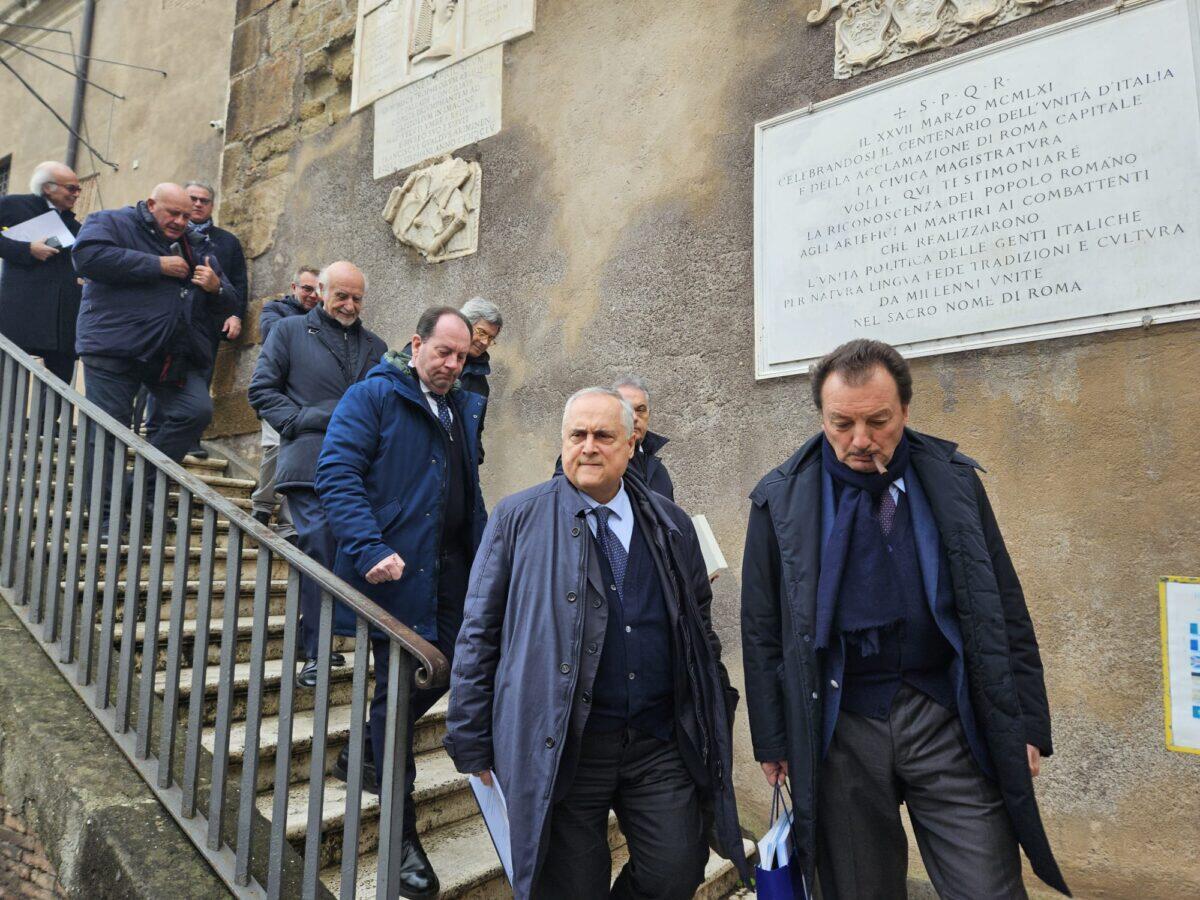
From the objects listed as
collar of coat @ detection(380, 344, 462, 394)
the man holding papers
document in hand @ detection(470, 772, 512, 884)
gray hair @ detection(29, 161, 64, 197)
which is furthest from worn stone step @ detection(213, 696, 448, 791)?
gray hair @ detection(29, 161, 64, 197)

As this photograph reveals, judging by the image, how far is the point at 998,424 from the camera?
327 centimetres

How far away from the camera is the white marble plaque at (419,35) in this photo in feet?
17.3

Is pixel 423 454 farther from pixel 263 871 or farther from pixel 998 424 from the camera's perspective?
pixel 998 424

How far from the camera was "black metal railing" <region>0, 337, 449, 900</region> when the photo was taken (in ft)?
6.62

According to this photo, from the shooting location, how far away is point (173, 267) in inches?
164

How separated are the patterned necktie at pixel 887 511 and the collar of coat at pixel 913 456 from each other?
10 centimetres

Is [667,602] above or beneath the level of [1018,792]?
above

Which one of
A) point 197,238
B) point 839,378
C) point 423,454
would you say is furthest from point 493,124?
point 839,378

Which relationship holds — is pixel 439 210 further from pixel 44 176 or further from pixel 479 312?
pixel 44 176

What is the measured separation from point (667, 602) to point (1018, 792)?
2.56 ft

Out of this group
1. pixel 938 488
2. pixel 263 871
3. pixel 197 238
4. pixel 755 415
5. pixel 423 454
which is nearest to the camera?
pixel 938 488

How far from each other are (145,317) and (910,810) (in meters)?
3.77

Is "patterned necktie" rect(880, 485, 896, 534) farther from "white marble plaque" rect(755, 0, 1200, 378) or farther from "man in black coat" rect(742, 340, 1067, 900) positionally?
"white marble plaque" rect(755, 0, 1200, 378)

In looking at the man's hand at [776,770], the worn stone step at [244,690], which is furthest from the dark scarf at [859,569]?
the worn stone step at [244,690]
